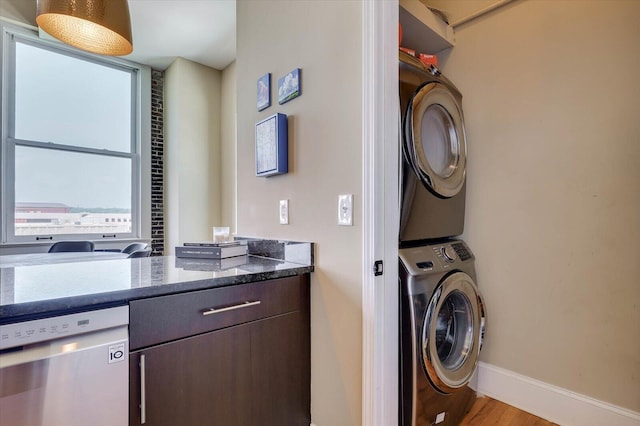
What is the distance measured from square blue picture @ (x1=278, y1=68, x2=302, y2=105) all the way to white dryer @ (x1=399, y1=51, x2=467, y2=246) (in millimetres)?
495

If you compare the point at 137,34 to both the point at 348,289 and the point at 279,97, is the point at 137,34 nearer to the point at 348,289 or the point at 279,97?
the point at 279,97

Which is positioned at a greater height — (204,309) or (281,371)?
(204,309)

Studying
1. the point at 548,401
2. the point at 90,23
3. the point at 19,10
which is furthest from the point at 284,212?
the point at 19,10

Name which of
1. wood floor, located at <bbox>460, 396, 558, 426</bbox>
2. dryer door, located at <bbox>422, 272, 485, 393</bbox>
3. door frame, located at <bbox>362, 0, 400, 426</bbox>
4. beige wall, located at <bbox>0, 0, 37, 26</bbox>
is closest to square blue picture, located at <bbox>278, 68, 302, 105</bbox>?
door frame, located at <bbox>362, 0, 400, 426</bbox>

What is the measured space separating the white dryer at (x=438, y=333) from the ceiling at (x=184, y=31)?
313 centimetres

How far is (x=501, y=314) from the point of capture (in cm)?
191

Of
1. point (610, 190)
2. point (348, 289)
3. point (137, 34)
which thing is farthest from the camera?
point (137, 34)

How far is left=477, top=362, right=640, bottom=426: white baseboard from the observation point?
153cm

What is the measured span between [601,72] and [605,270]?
0.99 metres

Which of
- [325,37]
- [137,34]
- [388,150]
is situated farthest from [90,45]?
[137,34]

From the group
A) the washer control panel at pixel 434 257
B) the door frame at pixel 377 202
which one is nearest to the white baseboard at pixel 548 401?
the washer control panel at pixel 434 257

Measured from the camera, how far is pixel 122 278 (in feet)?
3.77

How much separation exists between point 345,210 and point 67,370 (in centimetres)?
101

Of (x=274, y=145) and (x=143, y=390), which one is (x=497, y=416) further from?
(x=274, y=145)
